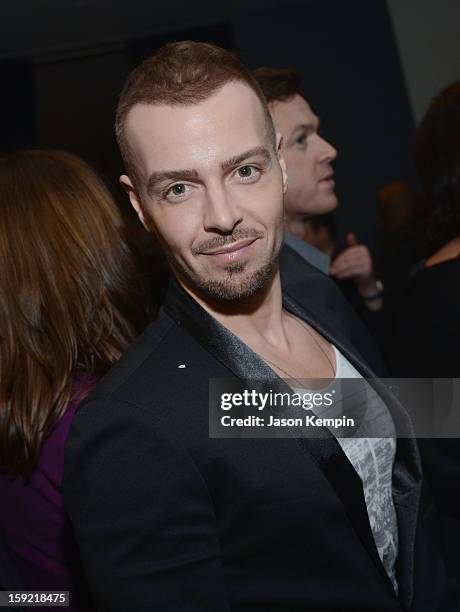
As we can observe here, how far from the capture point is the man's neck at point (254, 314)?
1196 mm

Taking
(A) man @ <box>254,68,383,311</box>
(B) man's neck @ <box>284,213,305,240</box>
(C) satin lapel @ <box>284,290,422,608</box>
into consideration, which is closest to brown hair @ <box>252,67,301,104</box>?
(A) man @ <box>254,68,383,311</box>

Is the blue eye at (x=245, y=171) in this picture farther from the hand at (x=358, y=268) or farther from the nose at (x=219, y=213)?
the hand at (x=358, y=268)

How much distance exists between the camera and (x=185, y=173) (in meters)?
1.05

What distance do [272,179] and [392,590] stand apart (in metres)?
0.76

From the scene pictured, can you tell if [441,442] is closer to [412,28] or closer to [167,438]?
[167,438]

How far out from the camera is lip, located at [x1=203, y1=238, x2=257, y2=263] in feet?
3.53

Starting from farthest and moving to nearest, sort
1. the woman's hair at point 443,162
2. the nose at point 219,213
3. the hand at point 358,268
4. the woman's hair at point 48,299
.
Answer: the hand at point 358,268
the woman's hair at point 443,162
the woman's hair at point 48,299
the nose at point 219,213

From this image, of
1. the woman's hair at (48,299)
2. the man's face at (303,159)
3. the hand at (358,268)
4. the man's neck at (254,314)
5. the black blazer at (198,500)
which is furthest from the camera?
the hand at (358,268)

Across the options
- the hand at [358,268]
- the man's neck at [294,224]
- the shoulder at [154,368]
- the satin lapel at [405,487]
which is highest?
the shoulder at [154,368]

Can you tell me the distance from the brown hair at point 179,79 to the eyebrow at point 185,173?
0.06 meters

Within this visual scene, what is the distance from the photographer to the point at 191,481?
97 cm

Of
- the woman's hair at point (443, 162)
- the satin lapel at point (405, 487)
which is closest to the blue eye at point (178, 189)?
the satin lapel at point (405, 487)

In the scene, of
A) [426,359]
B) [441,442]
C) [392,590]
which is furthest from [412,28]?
[392,590]

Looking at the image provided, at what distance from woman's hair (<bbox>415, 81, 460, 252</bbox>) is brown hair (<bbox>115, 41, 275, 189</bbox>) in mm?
741
